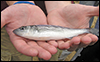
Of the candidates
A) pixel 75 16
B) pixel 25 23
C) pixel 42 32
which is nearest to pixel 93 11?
pixel 75 16

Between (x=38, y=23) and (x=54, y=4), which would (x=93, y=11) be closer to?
(x=38, y=23)

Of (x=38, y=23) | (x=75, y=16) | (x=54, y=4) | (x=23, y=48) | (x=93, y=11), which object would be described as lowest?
(x=23, y=48)

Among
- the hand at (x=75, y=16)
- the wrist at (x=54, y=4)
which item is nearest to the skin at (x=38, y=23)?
the hand at (x=75, y=16)

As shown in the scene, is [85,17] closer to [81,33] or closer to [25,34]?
[81,33]

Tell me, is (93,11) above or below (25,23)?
above

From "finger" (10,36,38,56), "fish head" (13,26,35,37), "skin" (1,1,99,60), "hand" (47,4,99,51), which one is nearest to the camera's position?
"finger" (10,36,38,56)

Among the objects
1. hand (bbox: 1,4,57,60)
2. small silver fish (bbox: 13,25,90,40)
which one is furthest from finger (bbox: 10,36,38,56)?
small silver fish (bbox: 13,25,90,40)

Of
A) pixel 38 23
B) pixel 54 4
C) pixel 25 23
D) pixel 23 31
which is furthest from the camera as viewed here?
pixel 54 4

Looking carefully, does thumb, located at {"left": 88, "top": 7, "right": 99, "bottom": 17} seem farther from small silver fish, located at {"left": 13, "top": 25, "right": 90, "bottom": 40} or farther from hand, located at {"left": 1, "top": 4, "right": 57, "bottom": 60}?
hand, located at {"left": 1, "top": 4, "right": 57, "bottom": 60}
